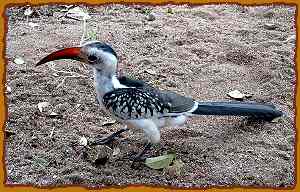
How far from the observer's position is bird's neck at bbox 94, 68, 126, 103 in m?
3.07

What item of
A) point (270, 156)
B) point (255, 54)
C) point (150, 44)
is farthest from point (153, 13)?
point (270, 156)

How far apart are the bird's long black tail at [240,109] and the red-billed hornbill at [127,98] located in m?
0.11

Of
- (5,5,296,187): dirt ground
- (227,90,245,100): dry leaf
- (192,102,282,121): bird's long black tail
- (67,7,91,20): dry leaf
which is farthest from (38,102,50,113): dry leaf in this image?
(67,7,91,20): dry leaf

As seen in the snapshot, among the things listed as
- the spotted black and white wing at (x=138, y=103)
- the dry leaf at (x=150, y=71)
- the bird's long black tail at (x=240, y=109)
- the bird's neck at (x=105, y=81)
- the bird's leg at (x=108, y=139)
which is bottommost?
the bird's leg at (x=108, y=139)

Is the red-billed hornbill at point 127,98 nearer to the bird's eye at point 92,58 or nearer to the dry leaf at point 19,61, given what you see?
the bird's eye at point 92,58

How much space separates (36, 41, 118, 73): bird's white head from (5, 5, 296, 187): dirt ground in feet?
1.80

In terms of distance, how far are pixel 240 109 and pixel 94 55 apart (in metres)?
1.01

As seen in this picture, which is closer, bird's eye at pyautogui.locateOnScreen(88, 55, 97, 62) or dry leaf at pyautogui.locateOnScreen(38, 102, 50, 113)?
bird's eye at pyautogui.locateOnScreen(88, 55, 97, 62)

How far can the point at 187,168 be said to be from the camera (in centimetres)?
325

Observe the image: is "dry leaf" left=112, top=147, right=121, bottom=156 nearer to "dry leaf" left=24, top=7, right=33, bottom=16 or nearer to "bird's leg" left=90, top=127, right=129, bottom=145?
"bird's leg" left=90, top=127, right=129, bottom=145

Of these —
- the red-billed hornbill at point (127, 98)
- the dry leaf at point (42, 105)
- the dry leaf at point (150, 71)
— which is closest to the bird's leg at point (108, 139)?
the red-billed hornbill at point (127, 98)

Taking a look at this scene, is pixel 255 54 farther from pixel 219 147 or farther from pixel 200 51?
pixel 219 147

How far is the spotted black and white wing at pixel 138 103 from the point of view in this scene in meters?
3.07

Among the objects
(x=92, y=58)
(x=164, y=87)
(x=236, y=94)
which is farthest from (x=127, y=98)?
(x=236, y=94)
